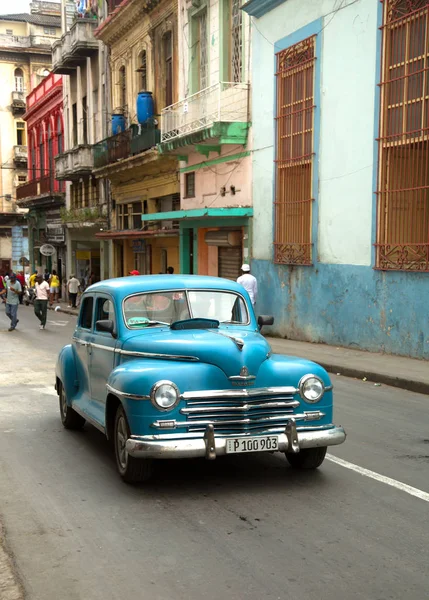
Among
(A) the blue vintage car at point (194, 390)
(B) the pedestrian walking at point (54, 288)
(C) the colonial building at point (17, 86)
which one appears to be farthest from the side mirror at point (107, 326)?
(C) the colonial building at point (17, 86)

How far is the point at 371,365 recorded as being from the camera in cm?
1236

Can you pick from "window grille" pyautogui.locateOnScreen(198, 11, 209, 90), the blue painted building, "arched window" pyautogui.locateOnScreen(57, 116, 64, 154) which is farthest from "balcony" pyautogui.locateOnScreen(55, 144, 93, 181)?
the blue painted building

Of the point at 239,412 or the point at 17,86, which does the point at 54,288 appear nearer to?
the point at 17,86

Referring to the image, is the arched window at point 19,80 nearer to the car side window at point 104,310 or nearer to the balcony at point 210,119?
the balcony at point 210,119

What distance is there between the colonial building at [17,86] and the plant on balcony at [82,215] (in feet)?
76.8

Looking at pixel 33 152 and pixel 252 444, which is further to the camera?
pixel 33 152

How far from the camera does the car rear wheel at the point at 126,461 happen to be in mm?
5738

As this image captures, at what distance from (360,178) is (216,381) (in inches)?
387

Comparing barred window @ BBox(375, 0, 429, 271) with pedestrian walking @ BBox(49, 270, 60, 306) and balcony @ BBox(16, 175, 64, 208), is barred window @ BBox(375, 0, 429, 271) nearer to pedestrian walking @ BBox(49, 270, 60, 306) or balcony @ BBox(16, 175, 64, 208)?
pedestrian walking @ BBox(49, 270, 60, 306)

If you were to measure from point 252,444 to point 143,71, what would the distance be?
2571 cm

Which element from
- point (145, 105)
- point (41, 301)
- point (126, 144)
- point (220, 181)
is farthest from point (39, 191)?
point (220, 181)

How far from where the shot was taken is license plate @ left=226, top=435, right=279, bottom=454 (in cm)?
548

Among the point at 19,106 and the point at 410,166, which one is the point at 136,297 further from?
the point at 19,106

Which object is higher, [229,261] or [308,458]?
[229,261]
